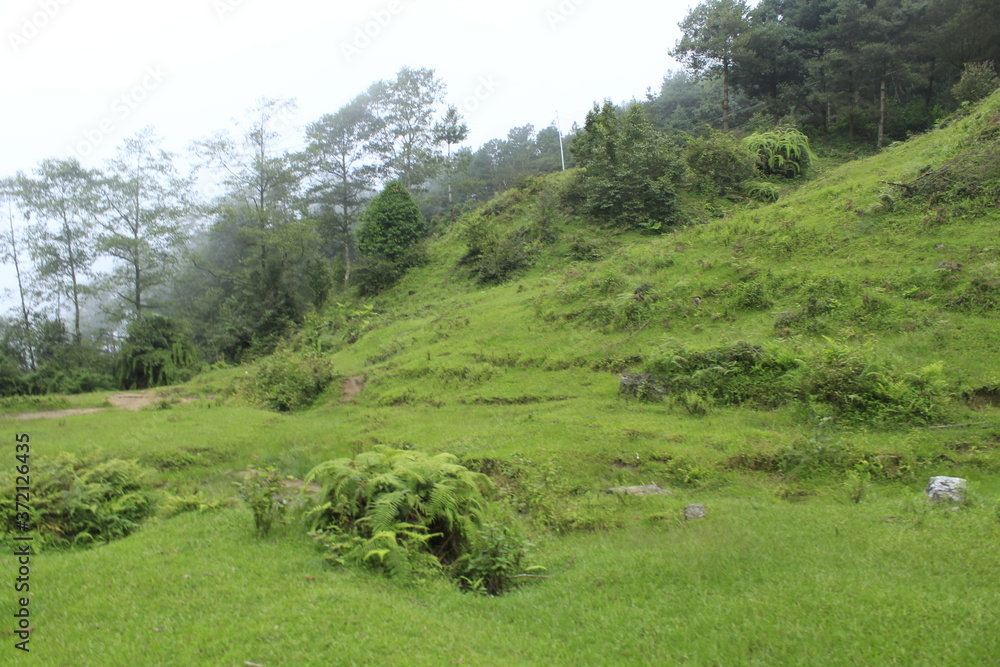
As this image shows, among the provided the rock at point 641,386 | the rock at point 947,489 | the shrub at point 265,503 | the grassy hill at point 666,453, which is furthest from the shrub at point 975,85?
the shrub at point 265,503

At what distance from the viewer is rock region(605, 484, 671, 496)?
7.48 m

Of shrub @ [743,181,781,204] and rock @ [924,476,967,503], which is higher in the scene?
shrub @ [743,181,781,204]

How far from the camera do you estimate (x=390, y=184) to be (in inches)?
1252

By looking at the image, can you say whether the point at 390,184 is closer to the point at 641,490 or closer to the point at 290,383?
the point at 290,383

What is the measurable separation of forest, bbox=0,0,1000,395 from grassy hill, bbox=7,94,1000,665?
688cm

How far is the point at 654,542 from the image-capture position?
5918 mm

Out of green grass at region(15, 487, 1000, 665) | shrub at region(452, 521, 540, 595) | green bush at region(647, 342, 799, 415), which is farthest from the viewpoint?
green bush at region(647, 342, 799, 415)

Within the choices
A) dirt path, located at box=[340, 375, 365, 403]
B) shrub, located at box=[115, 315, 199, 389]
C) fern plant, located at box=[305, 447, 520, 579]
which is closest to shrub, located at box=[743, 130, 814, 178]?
dirt path, located at box=[340, 375, 365, 403]

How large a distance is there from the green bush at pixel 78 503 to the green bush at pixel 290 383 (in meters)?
7.89

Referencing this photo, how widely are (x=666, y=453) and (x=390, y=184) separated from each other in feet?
88.4

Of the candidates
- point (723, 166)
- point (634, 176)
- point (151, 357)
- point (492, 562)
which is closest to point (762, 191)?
point (723, 166)

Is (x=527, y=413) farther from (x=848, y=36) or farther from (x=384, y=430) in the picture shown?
(x=848, y=36)

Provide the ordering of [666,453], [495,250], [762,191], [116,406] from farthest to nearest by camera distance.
Answer: [495,250], [762,191], [116,406], [666,453]

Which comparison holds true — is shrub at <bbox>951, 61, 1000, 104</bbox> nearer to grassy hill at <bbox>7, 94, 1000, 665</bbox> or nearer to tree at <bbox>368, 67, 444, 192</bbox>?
grassy hill at <bbox>7, 94, 1000, 665</bbox>
